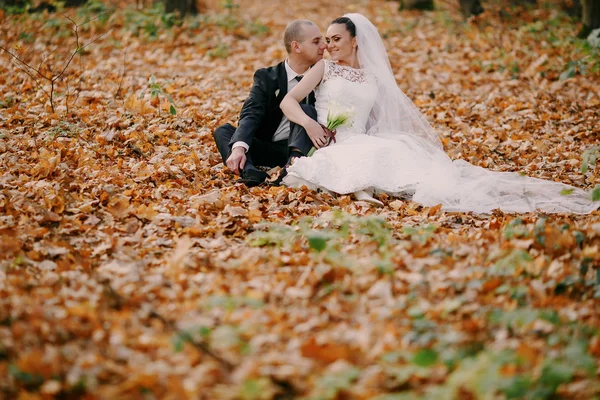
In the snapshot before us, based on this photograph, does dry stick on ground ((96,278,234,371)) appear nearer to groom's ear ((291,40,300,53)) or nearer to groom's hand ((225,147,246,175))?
groom's hand ((225,147,246,175))

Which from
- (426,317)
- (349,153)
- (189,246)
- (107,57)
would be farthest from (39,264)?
(107,57)

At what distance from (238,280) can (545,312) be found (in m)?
1.48

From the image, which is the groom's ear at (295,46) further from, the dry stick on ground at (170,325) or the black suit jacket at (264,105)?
the dry stick on ground at (170,325)

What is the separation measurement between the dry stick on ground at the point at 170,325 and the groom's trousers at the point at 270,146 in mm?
2273

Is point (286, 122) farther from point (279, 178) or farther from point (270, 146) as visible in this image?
point (279, 178)

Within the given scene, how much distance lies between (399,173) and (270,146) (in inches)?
53.4

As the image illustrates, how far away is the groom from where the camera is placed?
4984 mm

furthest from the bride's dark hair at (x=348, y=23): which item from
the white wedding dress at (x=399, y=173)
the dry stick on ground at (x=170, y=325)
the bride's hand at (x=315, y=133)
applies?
the dry stick on ground at (x=170, y=325)

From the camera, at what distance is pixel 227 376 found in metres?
2.18

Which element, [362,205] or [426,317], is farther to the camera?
[362,205]

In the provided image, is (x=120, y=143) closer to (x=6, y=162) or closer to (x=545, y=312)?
(x=6, y=162)

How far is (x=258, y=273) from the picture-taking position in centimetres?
305

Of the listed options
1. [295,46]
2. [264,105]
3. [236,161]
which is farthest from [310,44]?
[236,161]

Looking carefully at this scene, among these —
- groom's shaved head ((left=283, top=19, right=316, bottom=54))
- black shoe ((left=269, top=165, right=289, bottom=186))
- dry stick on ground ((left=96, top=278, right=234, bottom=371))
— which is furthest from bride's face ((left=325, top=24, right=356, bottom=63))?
dry stick on ground ((left=96, top=278, right=234, bottom=371))
